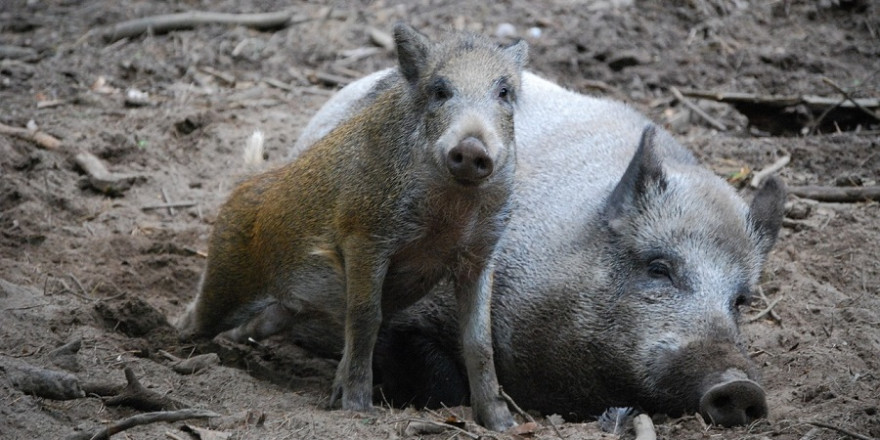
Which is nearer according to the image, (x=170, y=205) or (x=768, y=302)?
(x=768, y=302)

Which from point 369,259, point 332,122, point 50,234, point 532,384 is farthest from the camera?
point 332,122

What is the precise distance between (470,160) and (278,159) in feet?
13.6

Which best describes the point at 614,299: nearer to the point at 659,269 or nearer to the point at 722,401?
the point at 659,269

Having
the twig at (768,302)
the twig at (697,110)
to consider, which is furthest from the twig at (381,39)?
the twig at (768,302)

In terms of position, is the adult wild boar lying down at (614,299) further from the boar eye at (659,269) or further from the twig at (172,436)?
the twig at (172,436)

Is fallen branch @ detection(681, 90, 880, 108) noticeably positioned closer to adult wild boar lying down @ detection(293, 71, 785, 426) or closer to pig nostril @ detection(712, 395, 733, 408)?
adult wild boar lying down @ detection(293, 71, 785, 426)

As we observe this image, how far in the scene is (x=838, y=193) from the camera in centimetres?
715

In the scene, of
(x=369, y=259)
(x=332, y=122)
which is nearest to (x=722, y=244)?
(x=369, y=259)

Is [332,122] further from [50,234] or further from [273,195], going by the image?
[50,234]

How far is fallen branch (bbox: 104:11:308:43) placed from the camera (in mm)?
10055

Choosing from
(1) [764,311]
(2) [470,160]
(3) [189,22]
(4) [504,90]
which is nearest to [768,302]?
(1) [764,311]

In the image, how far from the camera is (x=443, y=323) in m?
5.73

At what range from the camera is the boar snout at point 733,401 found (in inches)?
178

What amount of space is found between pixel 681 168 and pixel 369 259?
203 centimetres
